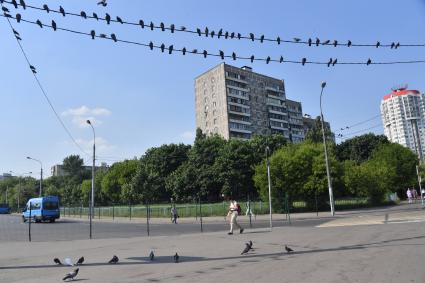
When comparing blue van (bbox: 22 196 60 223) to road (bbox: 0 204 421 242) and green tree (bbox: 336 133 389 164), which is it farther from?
green tree (bbox: 336 133 389 164)

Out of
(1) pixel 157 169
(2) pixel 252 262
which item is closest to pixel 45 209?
(2) pixel 252 262

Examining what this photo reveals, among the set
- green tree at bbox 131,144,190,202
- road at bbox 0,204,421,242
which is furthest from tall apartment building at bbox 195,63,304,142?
road at bbox 0,204,421,242

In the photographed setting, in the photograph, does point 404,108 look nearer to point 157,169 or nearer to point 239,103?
point 157,169

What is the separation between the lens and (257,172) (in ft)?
131

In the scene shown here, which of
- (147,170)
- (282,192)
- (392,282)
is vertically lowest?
(392,282)

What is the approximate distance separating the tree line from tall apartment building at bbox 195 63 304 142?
1772 cm

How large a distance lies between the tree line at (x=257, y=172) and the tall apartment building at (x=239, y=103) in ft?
58.1

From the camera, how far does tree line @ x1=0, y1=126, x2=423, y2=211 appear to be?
38812mm

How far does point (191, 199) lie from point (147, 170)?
47.8 feet

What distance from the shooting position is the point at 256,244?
14617 mm

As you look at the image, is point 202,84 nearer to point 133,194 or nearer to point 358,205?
point 133,194

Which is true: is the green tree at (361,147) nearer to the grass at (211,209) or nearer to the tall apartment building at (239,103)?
the tall apartment building at (239,103)

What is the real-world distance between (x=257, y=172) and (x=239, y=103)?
64492 millimetres

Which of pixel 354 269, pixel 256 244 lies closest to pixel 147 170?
pixel 256 244
